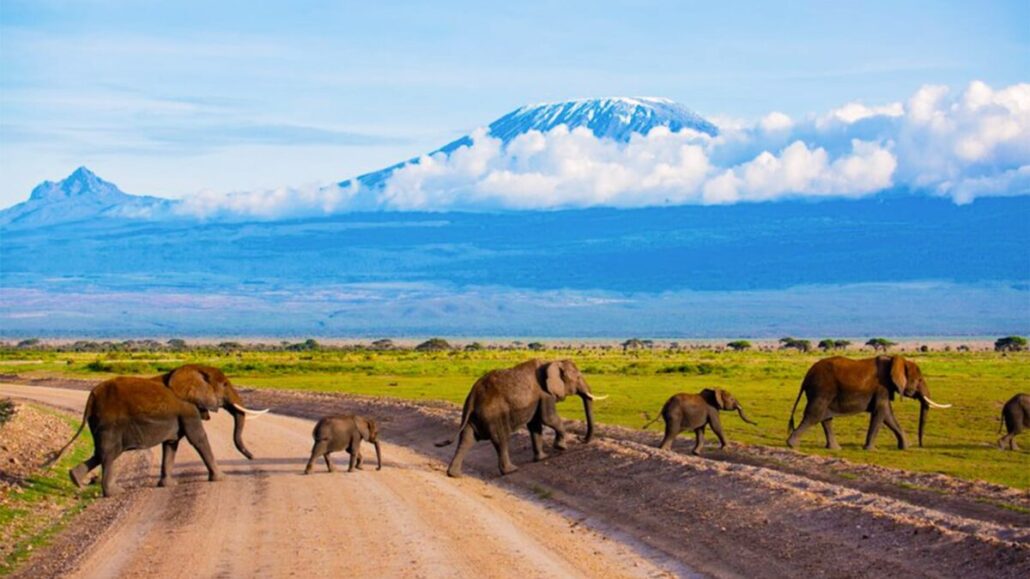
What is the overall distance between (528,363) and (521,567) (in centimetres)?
1072

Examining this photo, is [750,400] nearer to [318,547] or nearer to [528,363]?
[528,363]

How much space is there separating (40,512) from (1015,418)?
18526mm

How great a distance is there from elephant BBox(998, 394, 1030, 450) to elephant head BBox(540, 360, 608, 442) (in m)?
8.33

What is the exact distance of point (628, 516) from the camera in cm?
2280

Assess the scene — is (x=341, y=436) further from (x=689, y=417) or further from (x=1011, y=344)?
(x=1011, y=344)

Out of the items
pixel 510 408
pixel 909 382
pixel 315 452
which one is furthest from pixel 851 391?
pixel 315 452

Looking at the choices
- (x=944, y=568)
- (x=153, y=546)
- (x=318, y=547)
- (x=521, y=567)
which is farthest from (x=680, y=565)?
(x=153, y=546)

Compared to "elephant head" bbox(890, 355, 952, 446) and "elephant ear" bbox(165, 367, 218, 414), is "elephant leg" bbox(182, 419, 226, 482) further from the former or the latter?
"elephant head" bbox(890, 355, 952, 446)

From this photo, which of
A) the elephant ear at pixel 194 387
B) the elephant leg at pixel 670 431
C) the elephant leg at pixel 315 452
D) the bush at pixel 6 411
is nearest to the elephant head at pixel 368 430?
the elephant leg at pixel 315 452

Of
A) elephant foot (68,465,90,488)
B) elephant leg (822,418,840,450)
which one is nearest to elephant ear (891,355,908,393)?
elephant leg (822,418,840,450)

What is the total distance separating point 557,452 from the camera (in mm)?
29500

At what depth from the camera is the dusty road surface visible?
18641mm

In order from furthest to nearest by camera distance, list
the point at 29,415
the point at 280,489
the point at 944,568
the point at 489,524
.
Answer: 1. the point at 29,415
2. the point at 280,489
3. the point at 489,524
4. the point at 944,568

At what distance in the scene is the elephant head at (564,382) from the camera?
28.9m
